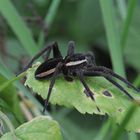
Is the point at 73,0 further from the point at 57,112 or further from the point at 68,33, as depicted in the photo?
the point at 57,112

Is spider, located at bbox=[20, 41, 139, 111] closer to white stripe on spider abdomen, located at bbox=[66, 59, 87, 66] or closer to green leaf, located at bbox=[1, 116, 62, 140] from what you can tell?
white stripe on spider abdomen, located at bbox=[66, 59, 87, 66]

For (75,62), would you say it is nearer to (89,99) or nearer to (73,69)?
(73,69)

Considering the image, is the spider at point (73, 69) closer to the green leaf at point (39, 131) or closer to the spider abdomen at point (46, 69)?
the spider abdomen at point (46, 69)

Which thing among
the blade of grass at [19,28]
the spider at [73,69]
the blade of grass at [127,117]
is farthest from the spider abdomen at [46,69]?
the blade of grass at [127,117]

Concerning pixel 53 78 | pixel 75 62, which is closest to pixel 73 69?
pixel 75 62

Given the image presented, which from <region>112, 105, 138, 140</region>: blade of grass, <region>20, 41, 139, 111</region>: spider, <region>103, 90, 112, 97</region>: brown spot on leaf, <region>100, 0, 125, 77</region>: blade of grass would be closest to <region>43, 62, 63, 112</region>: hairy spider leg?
<region>20, 41, 139, 111</region>: spider

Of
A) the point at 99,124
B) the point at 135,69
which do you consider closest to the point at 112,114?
the point at 99,124
